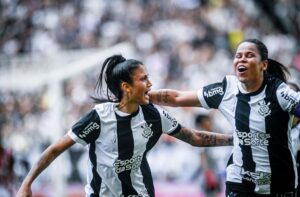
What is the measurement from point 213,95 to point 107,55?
776 centimetres

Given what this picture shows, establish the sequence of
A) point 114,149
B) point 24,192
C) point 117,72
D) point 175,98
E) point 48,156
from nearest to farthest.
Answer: point 24,192
point 48,156
point 114,149
point 117,72
point 175,98

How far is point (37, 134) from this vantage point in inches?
694

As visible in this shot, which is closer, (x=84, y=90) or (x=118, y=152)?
(x=118, y=152)

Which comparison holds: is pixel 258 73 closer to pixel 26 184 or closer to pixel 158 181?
pixel 26 184

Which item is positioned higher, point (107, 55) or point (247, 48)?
point (107, 55)

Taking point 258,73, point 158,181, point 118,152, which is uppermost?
point 258,73

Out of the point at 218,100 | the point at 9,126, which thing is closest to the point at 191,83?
the point at 9,126

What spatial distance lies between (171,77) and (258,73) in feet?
36.6

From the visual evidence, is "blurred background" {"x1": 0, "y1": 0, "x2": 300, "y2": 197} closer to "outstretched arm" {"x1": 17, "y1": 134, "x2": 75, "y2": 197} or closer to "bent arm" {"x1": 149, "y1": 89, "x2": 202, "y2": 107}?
"bent arm" {"x1": 149, "y1": 89, "x2": 202, "y2": 107}

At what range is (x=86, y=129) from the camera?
23.1 feet

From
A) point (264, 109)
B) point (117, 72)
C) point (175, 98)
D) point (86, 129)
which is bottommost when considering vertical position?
point (86, 129)

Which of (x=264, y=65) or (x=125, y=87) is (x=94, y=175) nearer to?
(x=125, y=87)

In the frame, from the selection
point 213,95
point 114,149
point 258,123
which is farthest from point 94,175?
point 258,123

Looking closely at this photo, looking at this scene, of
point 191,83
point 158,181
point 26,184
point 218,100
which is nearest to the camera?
point 26,184
